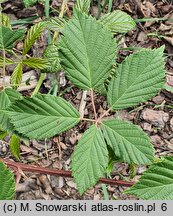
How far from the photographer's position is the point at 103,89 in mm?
1188

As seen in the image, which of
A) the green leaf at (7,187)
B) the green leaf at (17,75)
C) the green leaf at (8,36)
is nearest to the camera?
the green leaf at (7,187)

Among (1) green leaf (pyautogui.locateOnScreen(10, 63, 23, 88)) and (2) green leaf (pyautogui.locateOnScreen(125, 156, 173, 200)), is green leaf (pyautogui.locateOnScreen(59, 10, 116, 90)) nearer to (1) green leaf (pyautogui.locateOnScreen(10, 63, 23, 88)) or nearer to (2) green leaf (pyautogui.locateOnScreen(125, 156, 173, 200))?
(2) green leaf (pyautogui.locateOnScreen(125, 156, 173, 200))

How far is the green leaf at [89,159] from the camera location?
107 cm

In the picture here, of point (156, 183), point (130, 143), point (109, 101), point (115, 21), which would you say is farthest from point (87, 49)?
point (115, 21)

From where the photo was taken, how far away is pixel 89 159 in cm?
108

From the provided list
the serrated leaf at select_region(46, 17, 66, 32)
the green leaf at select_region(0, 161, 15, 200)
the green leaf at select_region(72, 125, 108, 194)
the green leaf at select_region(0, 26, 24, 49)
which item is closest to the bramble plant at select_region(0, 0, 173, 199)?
the green leaf at select_region(72, 125, 108, 194)

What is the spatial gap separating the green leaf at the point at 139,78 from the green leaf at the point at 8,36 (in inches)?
15.9

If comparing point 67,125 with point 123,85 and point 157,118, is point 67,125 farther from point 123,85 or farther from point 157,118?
point 157,118

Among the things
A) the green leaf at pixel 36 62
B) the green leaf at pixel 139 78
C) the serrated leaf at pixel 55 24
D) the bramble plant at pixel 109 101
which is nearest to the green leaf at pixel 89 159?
the bramble plant at pixel 109 101

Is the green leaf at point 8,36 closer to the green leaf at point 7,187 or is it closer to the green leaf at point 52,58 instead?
the green leaf at point 52,58

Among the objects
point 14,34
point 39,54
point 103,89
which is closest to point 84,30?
point 103,89

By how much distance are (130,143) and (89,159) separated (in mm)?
117

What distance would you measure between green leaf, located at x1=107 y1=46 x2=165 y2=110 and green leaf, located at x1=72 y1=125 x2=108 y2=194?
0.35 ft

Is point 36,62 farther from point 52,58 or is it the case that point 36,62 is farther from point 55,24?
point 55,24
